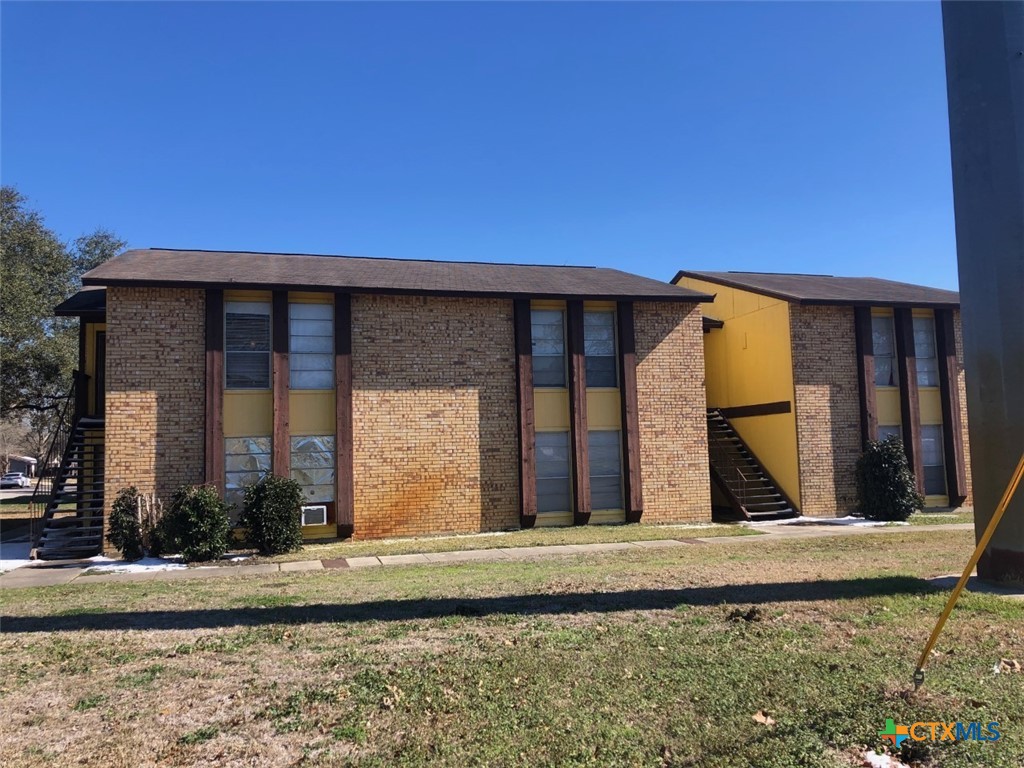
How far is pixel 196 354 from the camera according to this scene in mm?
13852

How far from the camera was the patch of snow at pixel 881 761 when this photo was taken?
3484 millimetres

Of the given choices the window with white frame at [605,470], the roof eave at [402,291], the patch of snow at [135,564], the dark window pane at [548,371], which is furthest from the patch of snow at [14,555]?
the window with white frame at [605,470]

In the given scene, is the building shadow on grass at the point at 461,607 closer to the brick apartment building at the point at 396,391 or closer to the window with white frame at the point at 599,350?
the brick apartment building at the point at 396,391

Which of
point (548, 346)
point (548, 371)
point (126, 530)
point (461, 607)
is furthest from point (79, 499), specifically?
point (461, 607)

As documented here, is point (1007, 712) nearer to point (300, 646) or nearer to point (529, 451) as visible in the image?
point (300, 646)

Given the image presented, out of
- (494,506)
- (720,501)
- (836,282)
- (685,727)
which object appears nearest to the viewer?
(685,727)

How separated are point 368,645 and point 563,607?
2058 mm

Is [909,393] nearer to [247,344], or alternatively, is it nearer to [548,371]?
[548,371]

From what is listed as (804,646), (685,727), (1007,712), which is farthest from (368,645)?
(1007,712)

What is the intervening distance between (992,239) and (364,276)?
11874 millimetres

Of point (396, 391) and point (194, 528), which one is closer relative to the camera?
point (194, 528)

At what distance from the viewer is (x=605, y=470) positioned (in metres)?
16.1

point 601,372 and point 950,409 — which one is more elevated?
point 601,372

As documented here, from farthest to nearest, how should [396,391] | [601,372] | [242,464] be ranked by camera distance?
1. [601,372]
2. [396,391]
3. [242,464]
